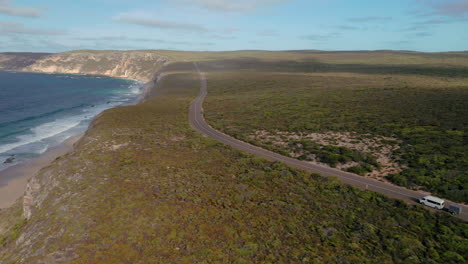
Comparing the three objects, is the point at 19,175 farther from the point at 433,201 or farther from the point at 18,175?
the point at 433,201

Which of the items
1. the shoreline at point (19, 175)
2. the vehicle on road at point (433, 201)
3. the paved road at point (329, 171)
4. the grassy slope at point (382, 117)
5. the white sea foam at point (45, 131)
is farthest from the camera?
the white sea foam at point (45, 131)

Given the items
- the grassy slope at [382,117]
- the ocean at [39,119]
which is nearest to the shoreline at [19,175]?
the ocean at [39,119]

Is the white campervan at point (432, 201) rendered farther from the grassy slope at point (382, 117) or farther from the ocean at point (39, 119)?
the ocean at point (39, 119)

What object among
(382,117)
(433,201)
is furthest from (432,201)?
(382,117)

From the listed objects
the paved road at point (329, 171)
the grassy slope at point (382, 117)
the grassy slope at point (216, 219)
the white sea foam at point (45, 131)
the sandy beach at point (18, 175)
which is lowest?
the sandy beach at point (18, 175)

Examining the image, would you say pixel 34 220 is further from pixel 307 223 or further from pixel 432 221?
pixel 432 221

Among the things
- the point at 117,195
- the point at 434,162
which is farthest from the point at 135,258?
the point at 434,162

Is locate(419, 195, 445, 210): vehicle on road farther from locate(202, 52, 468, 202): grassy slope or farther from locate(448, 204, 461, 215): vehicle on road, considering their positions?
locate(202, 52, 468, 202): grassy slope
